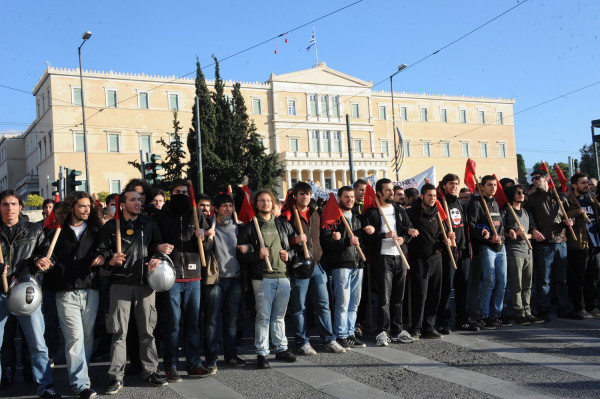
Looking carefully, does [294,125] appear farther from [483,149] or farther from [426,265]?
[426,265]

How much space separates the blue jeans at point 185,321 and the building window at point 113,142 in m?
49.7

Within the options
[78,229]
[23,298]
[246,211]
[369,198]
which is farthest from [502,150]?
[23,298]

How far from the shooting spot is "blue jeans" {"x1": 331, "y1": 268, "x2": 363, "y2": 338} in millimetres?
7184

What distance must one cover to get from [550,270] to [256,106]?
52.9 m

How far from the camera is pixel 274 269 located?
6.59 m

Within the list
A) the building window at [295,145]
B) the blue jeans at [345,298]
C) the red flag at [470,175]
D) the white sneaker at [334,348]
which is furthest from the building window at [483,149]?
the white sneaker at [334,348]

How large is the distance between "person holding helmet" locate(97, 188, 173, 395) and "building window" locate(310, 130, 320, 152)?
56314 millimetres

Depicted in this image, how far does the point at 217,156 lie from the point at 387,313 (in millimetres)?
Answer: 29489

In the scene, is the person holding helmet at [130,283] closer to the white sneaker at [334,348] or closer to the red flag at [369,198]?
the white sneaker at [334,348]

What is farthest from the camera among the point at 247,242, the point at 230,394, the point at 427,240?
the point at 427,240

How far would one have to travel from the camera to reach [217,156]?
35.9m

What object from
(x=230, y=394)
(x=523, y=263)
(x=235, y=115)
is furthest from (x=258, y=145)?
(x=230, y=394)

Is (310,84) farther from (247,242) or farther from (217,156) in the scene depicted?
(247,242)

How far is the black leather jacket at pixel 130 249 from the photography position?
5.74 metres
